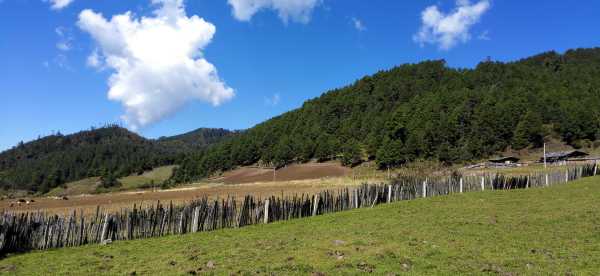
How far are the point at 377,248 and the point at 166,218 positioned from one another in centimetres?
837

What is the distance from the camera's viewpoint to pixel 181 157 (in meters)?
169

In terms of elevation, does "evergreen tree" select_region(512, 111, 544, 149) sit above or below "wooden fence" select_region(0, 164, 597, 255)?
above

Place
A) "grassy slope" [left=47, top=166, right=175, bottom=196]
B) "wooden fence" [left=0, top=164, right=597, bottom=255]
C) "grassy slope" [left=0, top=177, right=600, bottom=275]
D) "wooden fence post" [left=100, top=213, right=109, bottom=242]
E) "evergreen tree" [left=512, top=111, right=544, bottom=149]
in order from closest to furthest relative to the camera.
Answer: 1. "grassy slope" [left=0, top=177, right=600, bottom=275]
2. "wooden fence" [left=0, top=164, right=597, bottom=255]
3. "wooden fence post" [left=100, top=213, right=109, bottom=242]
4. "evergreen tree" [left=512, top=111, right=544, bottom=149]
5. "grassy slope" [left=47, top=166, right=175, bottom=196]

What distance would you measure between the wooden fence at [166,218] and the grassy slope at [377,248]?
2.51ft

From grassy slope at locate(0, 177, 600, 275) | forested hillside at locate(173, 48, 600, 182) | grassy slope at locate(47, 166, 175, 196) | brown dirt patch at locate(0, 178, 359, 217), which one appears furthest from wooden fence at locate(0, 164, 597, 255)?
grassy slope at locate(47, 166, 175, 196)

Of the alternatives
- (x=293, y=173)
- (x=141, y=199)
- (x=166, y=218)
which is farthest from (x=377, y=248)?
(x=293, y=173)

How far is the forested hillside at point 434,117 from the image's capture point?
9212cm

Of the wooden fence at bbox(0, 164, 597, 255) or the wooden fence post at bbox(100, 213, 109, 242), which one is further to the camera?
the wooden fence post at bbox(100, 213, 109, 242)

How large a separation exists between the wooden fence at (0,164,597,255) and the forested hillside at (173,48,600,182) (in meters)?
69.8

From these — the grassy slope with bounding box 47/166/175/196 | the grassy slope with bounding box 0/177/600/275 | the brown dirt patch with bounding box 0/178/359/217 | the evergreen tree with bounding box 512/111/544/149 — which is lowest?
the grassy slope with bounding box 47/166/175/196

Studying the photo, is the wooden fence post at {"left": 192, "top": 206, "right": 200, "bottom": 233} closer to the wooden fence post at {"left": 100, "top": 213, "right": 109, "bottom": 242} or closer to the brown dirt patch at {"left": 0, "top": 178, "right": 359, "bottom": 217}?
the wooden fence post at {"left": 100, "top": 213, "right": 109, "bottom": 242}

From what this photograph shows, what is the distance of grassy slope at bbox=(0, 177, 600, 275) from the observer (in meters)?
8.65

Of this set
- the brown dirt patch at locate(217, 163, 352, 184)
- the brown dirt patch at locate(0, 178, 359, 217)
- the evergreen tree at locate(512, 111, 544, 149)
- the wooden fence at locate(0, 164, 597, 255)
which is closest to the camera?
the wooden fence at locate(0, 164, 597, 255)

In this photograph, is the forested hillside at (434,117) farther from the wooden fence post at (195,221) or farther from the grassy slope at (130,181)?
the wooden fence post at (195,221)
